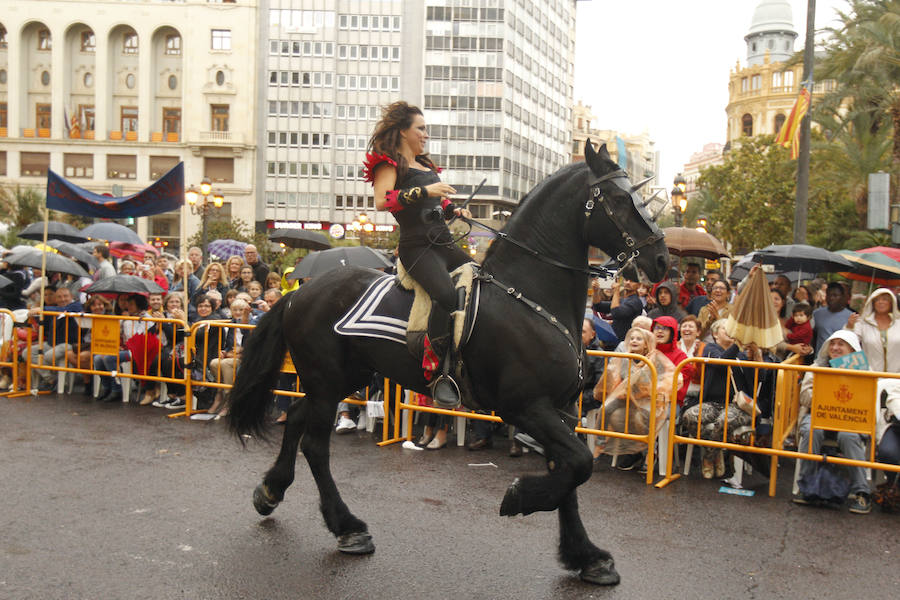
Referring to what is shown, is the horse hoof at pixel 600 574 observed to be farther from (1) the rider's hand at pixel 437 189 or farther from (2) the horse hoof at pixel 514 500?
(1) the rider's hand at pixel 437 189

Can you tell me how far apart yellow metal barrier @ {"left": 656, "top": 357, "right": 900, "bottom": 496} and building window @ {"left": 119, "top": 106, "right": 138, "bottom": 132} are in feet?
229

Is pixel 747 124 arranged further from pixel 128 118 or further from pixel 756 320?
pixel 756 320

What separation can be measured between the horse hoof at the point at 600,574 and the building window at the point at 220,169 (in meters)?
68.8

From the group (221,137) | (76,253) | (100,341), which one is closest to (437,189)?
(100,341)

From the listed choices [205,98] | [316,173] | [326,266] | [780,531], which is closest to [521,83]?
[316,173]

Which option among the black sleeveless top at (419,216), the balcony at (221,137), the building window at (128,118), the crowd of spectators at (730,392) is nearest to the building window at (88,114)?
the building window at (128,118)

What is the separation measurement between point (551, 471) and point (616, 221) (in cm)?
154

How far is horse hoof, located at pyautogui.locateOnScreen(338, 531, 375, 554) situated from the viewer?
16.8 ft

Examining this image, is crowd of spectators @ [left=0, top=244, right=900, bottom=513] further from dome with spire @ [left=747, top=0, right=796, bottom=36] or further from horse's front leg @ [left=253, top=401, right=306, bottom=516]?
dome with spire @ [left=747, top=0, right=796, bottom=36]

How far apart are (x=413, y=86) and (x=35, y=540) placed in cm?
7095

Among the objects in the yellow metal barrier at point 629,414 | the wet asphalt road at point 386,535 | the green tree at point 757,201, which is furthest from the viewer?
the green tree at point 757,201

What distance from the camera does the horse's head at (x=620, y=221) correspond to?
4.60 m

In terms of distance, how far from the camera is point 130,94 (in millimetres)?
68438

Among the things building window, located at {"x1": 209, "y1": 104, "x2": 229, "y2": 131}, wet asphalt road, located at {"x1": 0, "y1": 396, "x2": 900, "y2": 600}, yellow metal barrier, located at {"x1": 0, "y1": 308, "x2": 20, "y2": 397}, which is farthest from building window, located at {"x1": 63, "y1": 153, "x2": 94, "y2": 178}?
wet asphalt road, located at {"x1": 0, "y1": 396, "x2": 900, "y2": 600}
